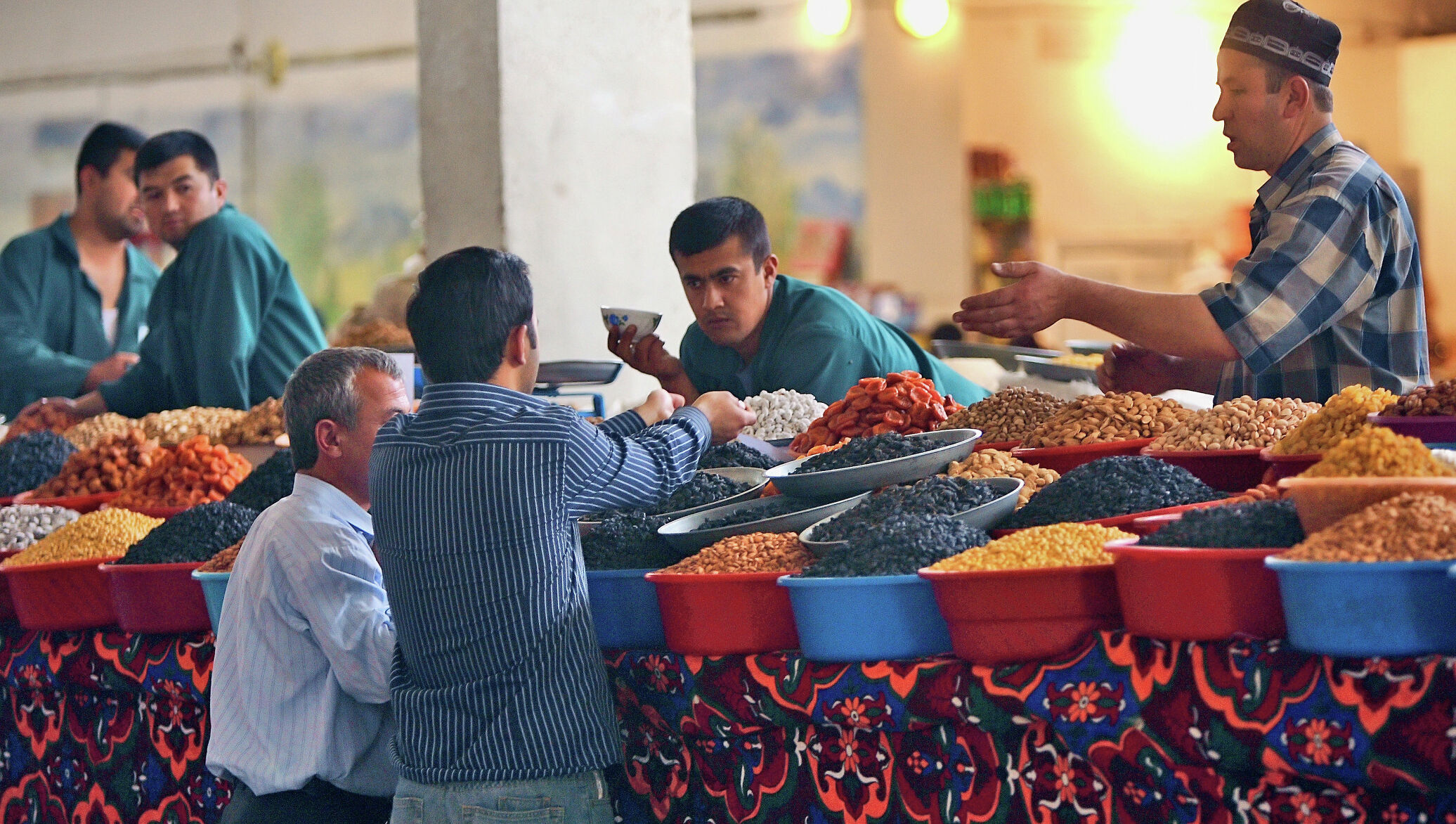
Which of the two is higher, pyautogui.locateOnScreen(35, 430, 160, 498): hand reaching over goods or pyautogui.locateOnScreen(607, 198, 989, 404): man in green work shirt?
pyautogui.locateOnScreen(607, 198, 989, 404): man in green work shirt

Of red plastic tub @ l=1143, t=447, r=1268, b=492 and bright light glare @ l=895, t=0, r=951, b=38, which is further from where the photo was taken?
bright light glare @ l=895, t=0, r=951, b=38

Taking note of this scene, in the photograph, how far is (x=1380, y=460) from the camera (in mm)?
1303

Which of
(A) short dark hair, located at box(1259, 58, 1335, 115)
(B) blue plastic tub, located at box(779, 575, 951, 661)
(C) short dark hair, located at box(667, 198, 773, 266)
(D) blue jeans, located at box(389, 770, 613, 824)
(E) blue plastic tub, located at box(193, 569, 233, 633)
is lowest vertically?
(D) blue jeans, located at box(389, 770, 613, 824)

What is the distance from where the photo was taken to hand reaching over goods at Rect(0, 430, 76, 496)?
3.11m

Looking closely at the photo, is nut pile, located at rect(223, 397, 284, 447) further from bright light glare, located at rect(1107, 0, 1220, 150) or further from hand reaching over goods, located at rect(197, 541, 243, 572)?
bright light glare, located at rect(1107, 0, 1220, 150)

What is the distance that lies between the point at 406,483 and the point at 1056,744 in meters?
0.74

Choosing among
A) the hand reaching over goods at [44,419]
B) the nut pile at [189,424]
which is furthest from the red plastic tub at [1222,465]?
the hand reaching over goods at [44,419]

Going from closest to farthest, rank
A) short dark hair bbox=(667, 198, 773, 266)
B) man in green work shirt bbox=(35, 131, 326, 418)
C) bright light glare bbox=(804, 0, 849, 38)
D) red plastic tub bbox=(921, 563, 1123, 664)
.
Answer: red plastic tub bbox=(921, 563, 1123, 664) → short dark hair bbox=(667, 198, 773, 266) → man in green work shirt bbox=(35, 131, 326, 418) → bright light glare bbox=(804, 0, 849, 38)

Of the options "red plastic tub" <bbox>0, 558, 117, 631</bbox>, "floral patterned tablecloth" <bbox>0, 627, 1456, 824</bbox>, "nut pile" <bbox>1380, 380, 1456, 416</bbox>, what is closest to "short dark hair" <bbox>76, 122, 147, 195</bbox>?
"red plastic tub" <bbox>0, 558, 117, 631</bbox>

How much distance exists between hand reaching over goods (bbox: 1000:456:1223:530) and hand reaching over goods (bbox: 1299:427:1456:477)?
0.22m

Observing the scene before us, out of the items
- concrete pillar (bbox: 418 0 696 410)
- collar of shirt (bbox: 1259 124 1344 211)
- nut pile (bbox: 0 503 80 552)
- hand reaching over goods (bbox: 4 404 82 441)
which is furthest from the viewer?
concrete pillar (bbox: 418 0 696 410)

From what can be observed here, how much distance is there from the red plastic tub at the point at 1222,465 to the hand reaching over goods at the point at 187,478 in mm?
1679

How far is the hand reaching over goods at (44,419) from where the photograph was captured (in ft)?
12.3

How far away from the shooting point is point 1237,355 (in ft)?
6.90
